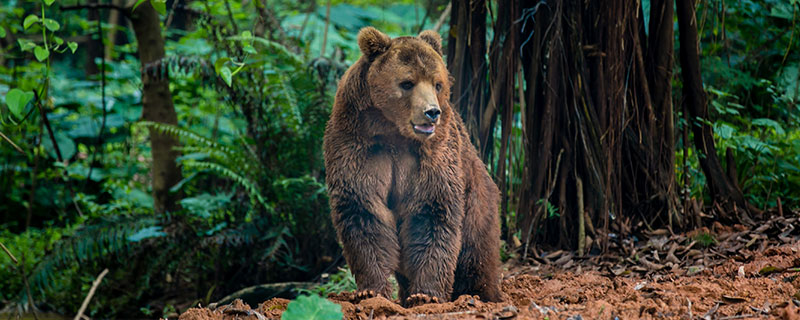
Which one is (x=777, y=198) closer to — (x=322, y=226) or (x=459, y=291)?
(x=459, y=291)

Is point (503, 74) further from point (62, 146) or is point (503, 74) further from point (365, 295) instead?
point (62, 146)

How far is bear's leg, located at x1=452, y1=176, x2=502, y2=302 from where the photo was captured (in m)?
3.75

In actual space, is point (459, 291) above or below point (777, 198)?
below

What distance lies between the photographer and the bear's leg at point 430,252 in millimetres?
3406

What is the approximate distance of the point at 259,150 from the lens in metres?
6.44

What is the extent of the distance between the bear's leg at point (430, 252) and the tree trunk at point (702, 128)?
8.08 feet

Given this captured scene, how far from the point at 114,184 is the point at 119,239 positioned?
2.16 m

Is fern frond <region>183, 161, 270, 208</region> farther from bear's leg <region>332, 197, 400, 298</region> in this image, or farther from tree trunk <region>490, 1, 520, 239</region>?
bear's leg <region>332, 197, 400, 298</region>

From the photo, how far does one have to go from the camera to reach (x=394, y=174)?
11.4 feet

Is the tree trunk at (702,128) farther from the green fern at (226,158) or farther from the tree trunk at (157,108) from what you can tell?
the tree trunk at (157,108)

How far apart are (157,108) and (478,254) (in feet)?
15.4

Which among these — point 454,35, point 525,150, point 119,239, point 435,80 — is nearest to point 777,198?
point 525,150

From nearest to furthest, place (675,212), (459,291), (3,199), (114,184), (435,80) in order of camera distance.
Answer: (435,80) → (459,291) → (675,212) → (114,184) → (3,199)

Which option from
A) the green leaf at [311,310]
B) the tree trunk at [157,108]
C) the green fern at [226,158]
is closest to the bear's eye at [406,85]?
the green leaf at [311,310]
